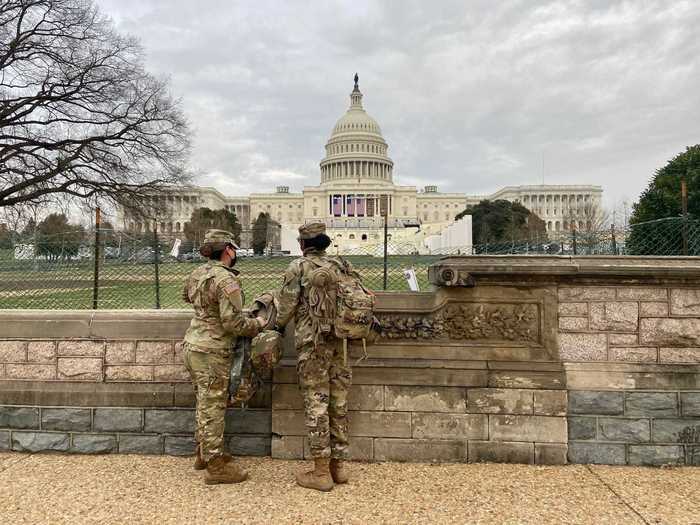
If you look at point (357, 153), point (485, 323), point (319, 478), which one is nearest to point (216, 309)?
point (319, 478)

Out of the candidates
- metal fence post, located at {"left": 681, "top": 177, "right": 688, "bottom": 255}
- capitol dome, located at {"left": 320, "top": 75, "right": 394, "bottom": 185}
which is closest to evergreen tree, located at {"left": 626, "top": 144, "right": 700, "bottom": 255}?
metal fence post, located at {"left": 681, "top": 177, "right": 688, "bottom": 255}

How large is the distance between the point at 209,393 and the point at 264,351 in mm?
564

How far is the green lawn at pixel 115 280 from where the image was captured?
5.70 meters

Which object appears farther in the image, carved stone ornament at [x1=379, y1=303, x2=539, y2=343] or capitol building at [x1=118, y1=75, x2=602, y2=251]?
capitol building at [x1=118, y1=75, x2=602, y2=251]

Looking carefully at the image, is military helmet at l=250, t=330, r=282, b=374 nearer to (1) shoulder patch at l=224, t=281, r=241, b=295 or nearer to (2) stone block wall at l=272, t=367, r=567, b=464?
(1) shoulder patch at l=224, t=281, r=241, b=295

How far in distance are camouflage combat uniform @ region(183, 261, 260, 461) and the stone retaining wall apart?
2.22ft

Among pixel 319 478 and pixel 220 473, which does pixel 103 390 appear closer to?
pixel 220 473

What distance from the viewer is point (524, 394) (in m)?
4.19

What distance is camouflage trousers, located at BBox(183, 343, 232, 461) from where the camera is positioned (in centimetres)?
367

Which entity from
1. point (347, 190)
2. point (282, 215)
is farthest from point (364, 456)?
point (282, 215)

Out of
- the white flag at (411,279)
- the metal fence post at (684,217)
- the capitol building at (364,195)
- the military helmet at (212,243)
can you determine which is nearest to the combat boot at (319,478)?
the military helmet at (212,243)

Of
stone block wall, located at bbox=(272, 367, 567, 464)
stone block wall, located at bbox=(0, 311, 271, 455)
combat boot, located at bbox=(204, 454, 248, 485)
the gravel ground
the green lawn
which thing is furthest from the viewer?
the green lawn

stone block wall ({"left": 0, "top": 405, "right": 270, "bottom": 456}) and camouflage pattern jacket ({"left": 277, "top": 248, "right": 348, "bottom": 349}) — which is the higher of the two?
camouflage pattern jacket ({"left": 277, "top": 248, "right": 348, "bottom": 349})

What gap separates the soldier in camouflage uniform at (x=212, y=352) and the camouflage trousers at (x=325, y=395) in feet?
1.71
